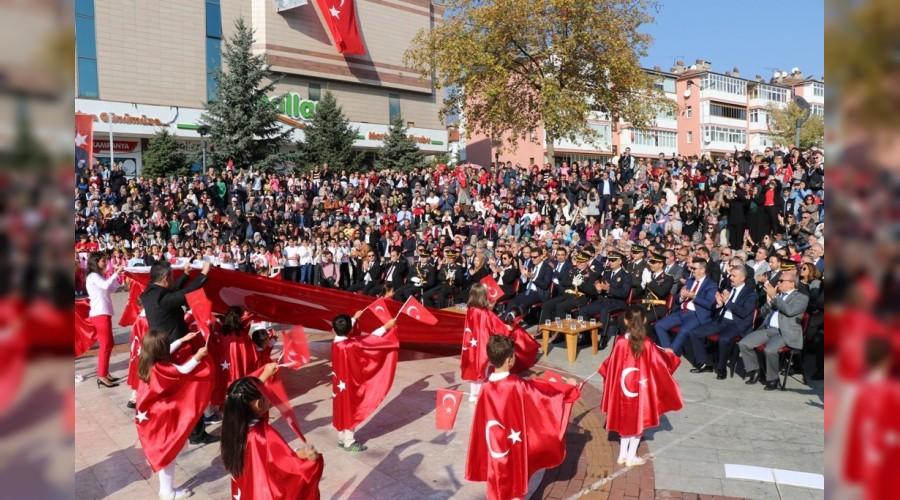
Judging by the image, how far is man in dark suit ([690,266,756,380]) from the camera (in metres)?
10.1

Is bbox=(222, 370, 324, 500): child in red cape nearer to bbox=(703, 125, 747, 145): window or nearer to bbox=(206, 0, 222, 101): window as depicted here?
bbox=(206, 0, 222, 101): window

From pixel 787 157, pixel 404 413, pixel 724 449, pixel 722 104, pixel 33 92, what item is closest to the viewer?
pixel 33 92

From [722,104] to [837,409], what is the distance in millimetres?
73878

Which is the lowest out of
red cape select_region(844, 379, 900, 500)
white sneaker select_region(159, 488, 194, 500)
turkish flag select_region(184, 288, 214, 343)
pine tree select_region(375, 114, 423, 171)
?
white sneaker select_region(159, 488, 194, 500)

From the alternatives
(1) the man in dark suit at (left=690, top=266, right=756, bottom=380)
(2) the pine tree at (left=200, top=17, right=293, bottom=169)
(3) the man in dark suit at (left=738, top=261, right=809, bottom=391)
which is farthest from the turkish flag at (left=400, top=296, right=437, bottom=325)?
(2) the pine tree at (left=200, top=17, right=293, bottom=169)

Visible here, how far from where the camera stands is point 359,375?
761 cm

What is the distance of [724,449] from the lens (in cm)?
731

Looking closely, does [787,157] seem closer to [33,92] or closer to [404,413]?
[404,413]

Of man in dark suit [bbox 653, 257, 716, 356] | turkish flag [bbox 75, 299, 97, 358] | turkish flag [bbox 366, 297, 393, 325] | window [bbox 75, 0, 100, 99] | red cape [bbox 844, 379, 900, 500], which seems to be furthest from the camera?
window [bbox 75, 0, 100, 99]

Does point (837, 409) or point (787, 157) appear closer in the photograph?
point (837, 409)

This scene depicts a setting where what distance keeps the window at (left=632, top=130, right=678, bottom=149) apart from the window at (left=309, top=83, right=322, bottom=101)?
30.0 meters

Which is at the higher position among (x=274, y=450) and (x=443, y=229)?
(x=443, y=229)

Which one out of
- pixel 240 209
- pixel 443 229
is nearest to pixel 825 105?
→ pixel 443 229

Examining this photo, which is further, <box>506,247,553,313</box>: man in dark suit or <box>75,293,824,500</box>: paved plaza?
<box>506,247,553,313</box>: man in dark suit
